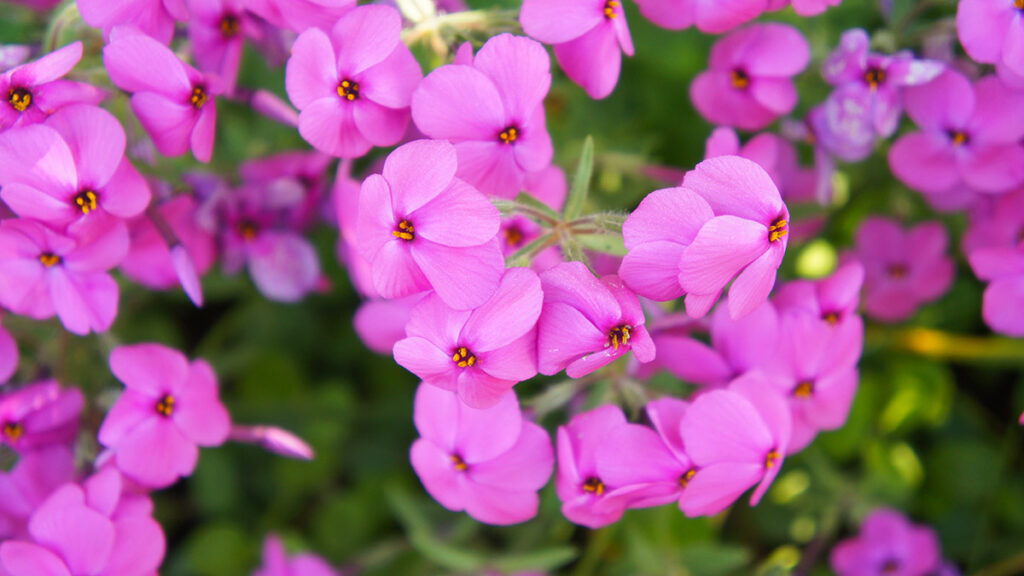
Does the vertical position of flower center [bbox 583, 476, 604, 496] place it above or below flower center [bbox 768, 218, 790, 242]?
below

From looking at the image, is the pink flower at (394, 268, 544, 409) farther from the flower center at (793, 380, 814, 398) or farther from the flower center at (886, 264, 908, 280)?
the flower center at (886, 264, 908, 280)

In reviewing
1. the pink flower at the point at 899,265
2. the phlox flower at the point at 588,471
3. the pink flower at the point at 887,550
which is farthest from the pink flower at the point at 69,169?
the pink flower at the point at 887,550

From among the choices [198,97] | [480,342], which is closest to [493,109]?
[480,342]

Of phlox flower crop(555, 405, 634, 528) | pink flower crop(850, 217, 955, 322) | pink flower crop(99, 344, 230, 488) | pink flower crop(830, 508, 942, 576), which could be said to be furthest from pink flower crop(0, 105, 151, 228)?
pink flower crop(830, 508, 942, 576)

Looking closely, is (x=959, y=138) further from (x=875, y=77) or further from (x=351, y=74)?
(x=351, y=74)

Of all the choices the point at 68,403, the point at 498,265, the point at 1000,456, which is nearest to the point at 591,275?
the point at 498,265
